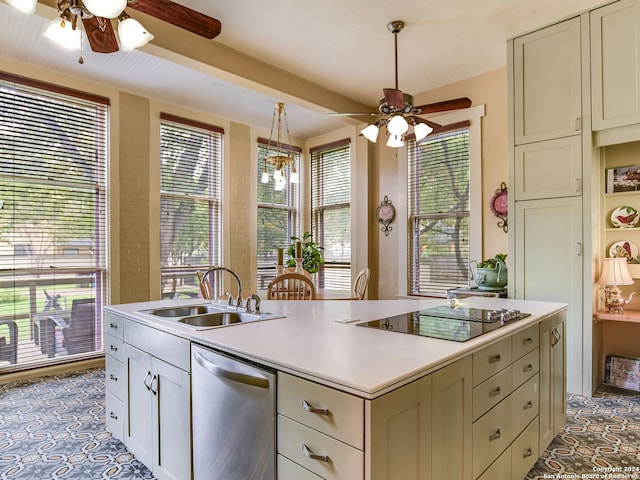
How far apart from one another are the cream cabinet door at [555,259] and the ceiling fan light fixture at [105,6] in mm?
3218

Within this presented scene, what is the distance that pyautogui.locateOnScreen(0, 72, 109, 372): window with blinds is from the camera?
12.2 ft

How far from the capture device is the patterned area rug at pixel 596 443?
2.10 m

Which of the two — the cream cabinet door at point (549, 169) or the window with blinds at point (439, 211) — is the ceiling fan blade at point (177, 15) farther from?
the window with blinds at point (439, 211)

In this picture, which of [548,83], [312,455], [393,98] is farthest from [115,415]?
[548,83]

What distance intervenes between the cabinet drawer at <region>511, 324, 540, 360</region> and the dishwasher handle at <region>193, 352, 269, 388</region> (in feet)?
3.72

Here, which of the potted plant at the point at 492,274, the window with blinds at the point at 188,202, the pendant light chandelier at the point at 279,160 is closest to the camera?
the potted plant at the point at 492,274

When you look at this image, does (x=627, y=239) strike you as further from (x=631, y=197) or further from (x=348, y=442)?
(x=348, y=442)

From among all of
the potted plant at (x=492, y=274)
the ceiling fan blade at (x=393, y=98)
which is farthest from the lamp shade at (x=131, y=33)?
the potted plant at (x=492, y=274)

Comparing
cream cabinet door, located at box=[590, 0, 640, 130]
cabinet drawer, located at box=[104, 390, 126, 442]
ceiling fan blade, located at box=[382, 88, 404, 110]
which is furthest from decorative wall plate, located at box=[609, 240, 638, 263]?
cabinet drawer, located at box=[104, 390, 126, 442]

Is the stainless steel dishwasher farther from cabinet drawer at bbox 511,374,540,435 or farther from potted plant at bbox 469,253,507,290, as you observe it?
potted plant at bbox 469,253,507,290

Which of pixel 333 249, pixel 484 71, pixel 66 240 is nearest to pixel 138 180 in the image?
pixel 66 240

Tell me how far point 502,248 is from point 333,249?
2.46 metres

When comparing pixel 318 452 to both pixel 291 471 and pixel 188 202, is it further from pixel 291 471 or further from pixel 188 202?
pixel 188 202

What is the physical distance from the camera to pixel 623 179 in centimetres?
332
